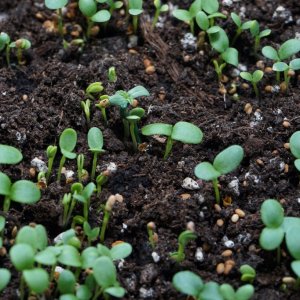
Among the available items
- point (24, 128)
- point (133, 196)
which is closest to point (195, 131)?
point (133, 196)

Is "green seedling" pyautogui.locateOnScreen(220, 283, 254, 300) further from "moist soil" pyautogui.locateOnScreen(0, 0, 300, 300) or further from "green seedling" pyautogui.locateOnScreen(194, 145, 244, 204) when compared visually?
"green seedling" pyautogui.locateOnScreen(194, 145, 244, 204)

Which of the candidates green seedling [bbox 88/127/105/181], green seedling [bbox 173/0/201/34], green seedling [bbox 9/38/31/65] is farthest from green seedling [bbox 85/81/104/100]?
green seedling [bbox 173/0/201/34]

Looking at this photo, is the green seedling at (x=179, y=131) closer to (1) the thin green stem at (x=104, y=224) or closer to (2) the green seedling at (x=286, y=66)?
(1) the thin green stem at (x=104, y=224)

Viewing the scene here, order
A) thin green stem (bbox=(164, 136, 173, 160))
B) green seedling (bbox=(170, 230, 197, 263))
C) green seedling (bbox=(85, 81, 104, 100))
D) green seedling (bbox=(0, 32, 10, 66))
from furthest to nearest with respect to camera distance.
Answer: green seedling (bbox=(0, 32, 10, 66)), green seedling (bbox=(85, 81, 104, 100)), thin green stem (bbox=(164, 136, 173, 160)), green seedling (bbox=(170, 230, 197, 263))

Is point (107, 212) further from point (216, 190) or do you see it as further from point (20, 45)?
point (20, 45)

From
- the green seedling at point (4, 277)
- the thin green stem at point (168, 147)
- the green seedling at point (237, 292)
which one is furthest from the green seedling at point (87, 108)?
the green seedling at point (237, 292)
